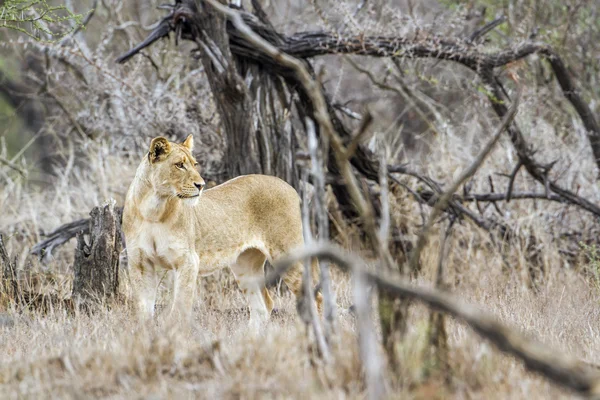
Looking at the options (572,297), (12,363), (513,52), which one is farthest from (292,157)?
(12,363)

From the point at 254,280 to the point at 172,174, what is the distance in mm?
1353

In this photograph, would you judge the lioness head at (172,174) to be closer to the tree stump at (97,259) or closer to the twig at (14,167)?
the tree stump at (97,259)

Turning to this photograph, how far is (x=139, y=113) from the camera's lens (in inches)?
332

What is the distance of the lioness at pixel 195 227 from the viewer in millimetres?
5379

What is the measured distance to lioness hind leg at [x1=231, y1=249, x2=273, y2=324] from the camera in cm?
625

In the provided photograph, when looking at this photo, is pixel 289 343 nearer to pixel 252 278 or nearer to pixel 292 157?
pixel 252 278

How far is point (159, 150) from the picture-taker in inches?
211

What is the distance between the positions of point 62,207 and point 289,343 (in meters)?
6.12

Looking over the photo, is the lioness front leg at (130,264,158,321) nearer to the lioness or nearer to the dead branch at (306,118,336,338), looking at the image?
the lioness

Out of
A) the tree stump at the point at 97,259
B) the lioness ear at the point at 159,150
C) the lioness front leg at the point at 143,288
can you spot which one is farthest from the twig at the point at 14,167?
the lioness ear at the point at 159,150

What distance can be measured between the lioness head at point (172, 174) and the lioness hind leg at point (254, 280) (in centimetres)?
109

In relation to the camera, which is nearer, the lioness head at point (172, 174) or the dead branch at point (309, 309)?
the dead branch at point (309, 309)

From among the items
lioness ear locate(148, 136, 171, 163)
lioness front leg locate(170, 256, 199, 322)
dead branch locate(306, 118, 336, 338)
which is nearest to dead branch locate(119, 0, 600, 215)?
lioness ear locate(148, 136, 171, 163)

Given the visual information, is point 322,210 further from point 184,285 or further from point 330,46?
point 330,46
